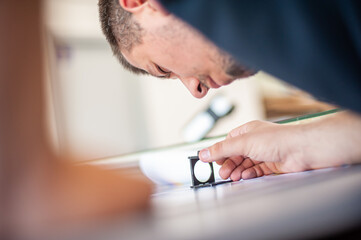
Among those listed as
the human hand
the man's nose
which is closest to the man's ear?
the man's nose

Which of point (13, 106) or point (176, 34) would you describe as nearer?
point (13, 106)

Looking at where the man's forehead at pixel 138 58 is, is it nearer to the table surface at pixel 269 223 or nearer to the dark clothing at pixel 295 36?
the dark clothing at pixel 295 36

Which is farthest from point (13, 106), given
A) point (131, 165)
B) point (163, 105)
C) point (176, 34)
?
point (163, 105)

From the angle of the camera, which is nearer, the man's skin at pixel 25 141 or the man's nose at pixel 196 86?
the man's skin at pixel 25 141

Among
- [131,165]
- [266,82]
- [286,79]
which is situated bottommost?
[131,165]

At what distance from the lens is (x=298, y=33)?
0.54 metres

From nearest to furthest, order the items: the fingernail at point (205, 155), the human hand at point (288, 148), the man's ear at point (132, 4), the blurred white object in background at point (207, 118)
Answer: the human hand at point (288, 148)
the fingernail at point (205, 155)
the man's ear at point (132, 4)
the blurred white object in background at point (207, 118)

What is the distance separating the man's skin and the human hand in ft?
1.61

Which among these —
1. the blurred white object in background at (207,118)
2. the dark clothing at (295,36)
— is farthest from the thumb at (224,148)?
the blurred white object in background at (207,118)

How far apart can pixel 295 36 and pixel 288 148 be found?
0.24 metres

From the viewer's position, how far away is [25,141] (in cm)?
26

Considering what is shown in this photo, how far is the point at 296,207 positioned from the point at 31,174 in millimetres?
173

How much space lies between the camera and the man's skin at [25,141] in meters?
0.25

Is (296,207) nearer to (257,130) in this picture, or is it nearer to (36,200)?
(36,200)
